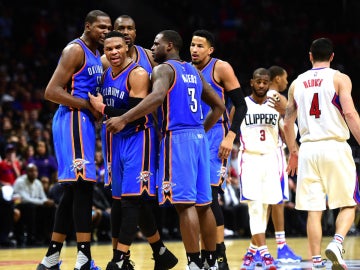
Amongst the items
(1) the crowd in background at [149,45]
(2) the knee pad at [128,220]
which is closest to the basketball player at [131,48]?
(2) the knee pad at [128,220]

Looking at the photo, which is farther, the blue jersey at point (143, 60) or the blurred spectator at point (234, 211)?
the blurred spectator at point (234, 211)

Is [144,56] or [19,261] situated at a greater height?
[144,56]

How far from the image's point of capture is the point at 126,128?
7594 mm

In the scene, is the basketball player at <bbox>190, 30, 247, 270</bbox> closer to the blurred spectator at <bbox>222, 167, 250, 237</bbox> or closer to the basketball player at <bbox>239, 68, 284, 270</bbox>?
the basketball player at <bbox>239, 68, 284, 270</bbox>

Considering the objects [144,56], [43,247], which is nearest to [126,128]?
[144,56]

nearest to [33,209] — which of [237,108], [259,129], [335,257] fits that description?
[259,129]

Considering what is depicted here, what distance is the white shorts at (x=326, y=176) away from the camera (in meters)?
7.68

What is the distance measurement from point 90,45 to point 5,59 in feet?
41.4

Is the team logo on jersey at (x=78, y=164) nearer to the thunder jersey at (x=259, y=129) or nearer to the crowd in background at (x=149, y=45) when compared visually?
the thunder jersey at (x=259, y=129)

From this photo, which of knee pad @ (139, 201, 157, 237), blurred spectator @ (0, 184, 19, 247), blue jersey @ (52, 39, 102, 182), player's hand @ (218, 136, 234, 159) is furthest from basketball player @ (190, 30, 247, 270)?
blurred spectator @ (0, 184, 19, 247)

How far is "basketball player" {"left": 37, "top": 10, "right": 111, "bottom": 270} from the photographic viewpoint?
7609mm

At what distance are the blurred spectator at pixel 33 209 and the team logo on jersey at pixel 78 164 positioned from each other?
635cm

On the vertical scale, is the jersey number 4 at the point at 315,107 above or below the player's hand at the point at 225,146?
above

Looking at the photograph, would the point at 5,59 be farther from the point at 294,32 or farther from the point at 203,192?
the point at 203,192
